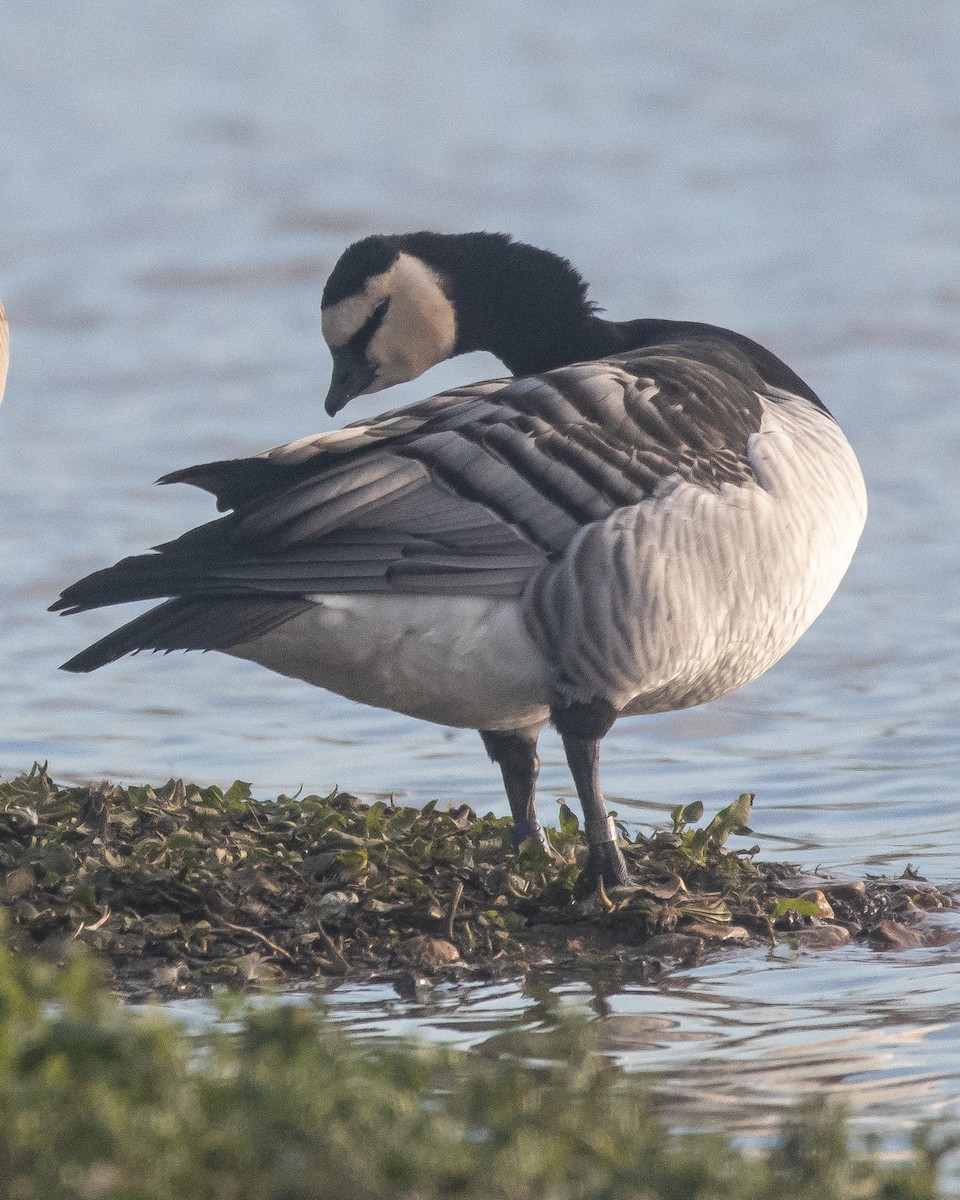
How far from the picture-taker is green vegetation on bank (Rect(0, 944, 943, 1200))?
8.79ft

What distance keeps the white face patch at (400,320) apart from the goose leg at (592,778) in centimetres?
137

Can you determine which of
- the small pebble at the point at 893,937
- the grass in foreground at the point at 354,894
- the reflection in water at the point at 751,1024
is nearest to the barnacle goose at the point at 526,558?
the grass in foreground at the point at 354,894

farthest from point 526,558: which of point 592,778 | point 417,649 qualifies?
point 592,778

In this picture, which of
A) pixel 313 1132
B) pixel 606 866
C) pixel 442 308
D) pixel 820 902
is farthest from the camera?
pixel 442 308

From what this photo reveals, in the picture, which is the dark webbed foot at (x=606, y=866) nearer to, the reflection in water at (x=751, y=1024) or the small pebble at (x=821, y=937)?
the reflection in water at (x=751, y=1024)

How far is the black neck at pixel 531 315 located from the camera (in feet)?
20.9

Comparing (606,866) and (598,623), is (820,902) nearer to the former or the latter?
(606,866)

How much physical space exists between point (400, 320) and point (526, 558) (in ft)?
4.12

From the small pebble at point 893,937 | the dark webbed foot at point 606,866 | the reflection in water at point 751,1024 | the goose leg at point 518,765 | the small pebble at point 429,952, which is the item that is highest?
the goose leg at point 518,765

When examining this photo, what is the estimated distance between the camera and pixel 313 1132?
2764 mm

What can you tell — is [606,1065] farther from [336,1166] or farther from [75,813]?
[75,813]

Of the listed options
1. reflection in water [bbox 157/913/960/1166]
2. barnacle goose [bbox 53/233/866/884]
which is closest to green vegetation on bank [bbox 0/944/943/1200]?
reflection in water [bbox 157/913/960/1166]

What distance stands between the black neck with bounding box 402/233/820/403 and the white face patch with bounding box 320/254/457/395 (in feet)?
0.26

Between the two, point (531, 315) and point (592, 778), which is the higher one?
point (531, 315)
